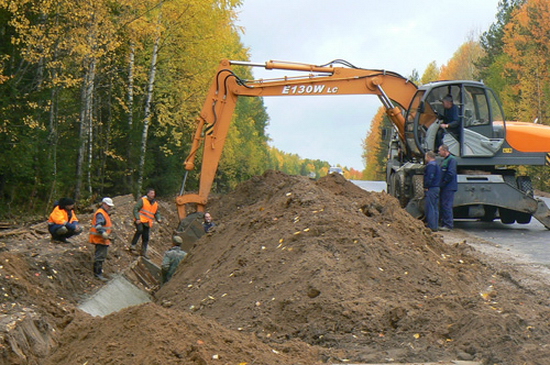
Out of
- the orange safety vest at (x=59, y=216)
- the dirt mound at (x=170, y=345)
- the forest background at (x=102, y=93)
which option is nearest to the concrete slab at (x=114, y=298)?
the orange safety vest at (x=59, y=216)

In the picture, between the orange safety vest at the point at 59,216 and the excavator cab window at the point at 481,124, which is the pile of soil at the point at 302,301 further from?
the excavator cab window at the point at 481,124

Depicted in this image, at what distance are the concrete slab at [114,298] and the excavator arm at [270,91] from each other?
9.13ft

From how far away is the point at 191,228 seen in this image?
1681 centimetres

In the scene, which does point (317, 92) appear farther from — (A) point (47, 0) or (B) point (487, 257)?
(A) point (47, 0)

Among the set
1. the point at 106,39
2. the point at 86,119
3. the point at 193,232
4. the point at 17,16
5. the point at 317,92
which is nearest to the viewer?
the point at 193,232

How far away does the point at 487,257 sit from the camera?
13438 mm

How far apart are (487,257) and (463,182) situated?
4.32m

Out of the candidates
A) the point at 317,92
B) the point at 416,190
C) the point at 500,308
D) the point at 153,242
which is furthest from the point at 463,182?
the point at 500,308

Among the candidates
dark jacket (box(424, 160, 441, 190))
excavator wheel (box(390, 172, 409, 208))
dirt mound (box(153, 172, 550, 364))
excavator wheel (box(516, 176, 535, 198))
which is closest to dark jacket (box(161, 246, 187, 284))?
dirt mound (box(153, 172, 550, 364))

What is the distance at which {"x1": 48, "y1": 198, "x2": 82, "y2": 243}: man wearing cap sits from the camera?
51.1ft

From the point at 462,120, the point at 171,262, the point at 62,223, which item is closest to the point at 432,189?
the point at 462,120

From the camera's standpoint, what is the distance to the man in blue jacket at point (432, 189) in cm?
1652

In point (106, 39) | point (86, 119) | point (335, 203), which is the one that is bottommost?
point (335, 203)

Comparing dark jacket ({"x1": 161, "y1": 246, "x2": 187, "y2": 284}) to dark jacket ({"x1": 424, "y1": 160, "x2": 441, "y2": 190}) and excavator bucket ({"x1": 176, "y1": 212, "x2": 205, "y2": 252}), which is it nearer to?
excavator bucket ({"x1": 176, "y1": 212, "x2": 205, "y2": 252})
